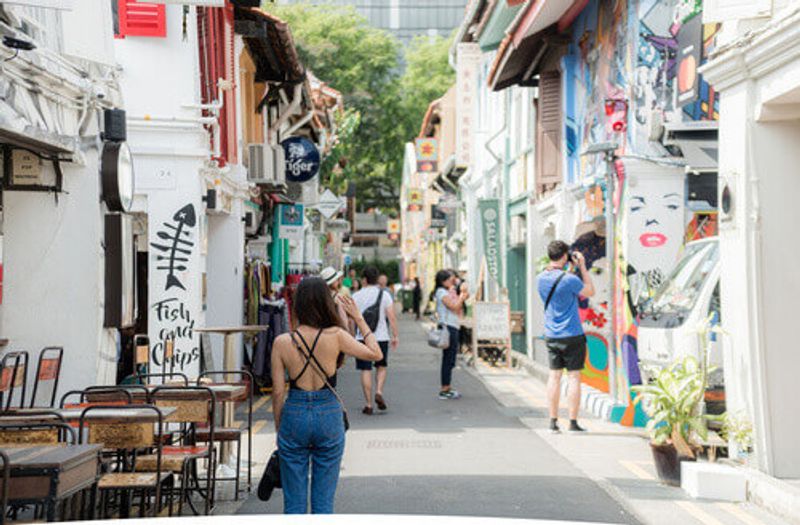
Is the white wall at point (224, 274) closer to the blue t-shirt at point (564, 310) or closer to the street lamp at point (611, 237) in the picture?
the street lamp at point (611, 237)

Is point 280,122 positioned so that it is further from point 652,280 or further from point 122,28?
point 652,280

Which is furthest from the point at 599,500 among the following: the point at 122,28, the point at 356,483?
the point at 122,28

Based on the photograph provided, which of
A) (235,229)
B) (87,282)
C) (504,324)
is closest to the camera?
(87,282)

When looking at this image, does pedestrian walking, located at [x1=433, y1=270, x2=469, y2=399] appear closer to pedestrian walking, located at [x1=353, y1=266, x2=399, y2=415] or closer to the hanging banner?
pedestrian walking, located at [x1=353, y1=266, x2=399, y2=415]

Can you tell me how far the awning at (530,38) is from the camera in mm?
16281

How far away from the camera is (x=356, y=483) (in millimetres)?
9078

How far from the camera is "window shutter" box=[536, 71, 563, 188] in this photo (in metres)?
19.2

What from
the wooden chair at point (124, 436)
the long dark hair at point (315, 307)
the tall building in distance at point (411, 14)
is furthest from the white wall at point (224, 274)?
the tall building in distance at point (411, 14)

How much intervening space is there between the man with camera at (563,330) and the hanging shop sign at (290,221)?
1296cm

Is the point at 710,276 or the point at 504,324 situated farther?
the point at 504,324

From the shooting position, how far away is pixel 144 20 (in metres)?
13.1

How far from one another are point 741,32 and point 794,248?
5.43 feet

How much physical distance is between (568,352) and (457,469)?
8.11 feet

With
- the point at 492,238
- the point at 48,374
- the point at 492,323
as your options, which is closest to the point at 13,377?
the point at 48,374
